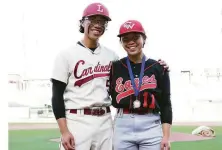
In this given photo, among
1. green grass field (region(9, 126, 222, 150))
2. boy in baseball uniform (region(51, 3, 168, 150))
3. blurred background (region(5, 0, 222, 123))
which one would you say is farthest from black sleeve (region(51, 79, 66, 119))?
green grass field (region(9, 126, 222, 150))

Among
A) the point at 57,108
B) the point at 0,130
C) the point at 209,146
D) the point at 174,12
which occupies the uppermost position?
the point at 174,12

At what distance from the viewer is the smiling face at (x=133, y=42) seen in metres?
1.53

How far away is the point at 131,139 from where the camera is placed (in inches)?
57.6

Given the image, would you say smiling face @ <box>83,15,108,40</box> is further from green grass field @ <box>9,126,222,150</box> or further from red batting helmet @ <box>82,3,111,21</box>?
green grass field @ <box>9,126,222,150</box>

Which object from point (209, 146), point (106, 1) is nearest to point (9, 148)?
point (106, 1)

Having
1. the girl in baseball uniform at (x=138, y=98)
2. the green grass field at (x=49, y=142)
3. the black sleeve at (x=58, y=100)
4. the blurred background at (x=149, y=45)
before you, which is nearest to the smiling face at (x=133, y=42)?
the girl in baseball uniform at (x=138, y=98)

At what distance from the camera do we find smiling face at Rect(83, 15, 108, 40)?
60.9 inches

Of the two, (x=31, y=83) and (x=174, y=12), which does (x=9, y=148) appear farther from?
(x=174, y=12)

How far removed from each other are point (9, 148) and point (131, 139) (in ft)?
6.75

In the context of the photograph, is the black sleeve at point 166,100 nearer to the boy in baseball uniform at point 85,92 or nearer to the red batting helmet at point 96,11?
the boy in baseball uniform at point 85,92

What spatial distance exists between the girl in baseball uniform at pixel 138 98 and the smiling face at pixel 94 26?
0.11 metres

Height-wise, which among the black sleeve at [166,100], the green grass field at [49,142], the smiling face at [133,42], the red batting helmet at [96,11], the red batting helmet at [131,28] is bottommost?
the green grass field at [49,142]

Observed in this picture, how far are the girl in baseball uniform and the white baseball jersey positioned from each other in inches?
2.6

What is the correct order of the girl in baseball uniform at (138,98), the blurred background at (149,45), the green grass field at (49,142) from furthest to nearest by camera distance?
the green grass field at (49,142) < the blurred background at (149,45) < the girl in baseball uniform at (138,98)
